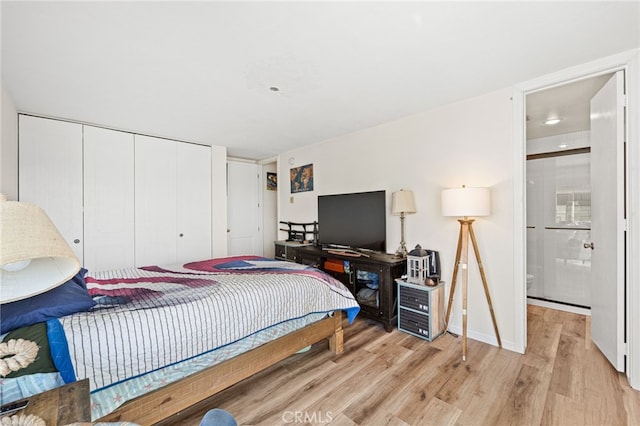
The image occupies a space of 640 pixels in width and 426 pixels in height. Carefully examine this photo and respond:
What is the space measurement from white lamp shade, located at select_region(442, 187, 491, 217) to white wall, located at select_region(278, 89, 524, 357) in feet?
0.92

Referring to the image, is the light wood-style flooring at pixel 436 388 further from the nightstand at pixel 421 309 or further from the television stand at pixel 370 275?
the television stand at pixel 370 275

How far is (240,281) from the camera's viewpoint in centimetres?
207

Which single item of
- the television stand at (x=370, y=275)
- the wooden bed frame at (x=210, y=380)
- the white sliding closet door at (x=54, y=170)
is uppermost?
the white sliding closet door at (x=54, y=170)

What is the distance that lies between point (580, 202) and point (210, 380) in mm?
4507

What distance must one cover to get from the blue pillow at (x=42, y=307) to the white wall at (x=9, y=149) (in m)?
1.71

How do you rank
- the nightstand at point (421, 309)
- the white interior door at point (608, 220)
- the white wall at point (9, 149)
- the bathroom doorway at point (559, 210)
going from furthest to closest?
the bathroom doorway at point (559, 210) → the nightstand at point (421, 309) → the white wall at point (9, 149) → the white interior door at point (608, 220)

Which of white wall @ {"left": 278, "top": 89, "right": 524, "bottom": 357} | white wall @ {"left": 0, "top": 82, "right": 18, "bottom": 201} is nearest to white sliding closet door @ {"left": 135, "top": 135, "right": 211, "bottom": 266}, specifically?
white wall @ {"left": 0, "top": 82, "right": 18, "bottom": 201}

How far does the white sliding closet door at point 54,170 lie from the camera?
9.71 feet

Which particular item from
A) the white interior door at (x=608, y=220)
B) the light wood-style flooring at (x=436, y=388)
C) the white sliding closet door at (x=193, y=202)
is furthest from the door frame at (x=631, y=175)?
the white sliding closet door at (x=193, y=202)

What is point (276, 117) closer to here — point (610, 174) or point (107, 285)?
point (107, 285)

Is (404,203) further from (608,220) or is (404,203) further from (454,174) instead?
(608,220)

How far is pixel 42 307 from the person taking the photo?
4.35 feet

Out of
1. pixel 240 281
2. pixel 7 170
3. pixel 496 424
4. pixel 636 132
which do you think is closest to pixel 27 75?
pixel 7 170

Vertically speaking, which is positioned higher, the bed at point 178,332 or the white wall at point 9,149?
the white wall at point 9,149
